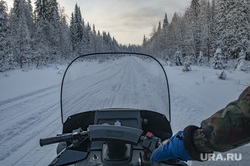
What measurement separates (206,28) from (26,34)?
29.1m

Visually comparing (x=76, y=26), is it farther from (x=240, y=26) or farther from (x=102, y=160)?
(x=102, y=160)

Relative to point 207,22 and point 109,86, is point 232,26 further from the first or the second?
point 109,86

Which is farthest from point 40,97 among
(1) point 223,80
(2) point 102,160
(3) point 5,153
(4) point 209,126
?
(1) point 223,80

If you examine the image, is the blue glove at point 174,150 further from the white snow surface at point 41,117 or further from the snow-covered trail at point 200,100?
the snow-covered trail at point 200,100

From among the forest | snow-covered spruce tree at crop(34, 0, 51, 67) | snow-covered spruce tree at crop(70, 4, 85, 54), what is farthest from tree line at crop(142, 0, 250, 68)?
snow-covered spruce tree at crop(70, 4, 85, 54)

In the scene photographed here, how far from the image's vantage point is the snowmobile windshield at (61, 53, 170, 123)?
6.66ft

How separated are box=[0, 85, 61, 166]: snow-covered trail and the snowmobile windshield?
150 cm

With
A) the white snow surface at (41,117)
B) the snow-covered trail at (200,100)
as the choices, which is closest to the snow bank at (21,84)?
the white snow surface at (41,117)

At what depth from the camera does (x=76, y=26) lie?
4403cm

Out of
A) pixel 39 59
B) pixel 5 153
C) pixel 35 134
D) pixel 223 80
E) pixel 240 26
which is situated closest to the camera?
pixel 5 153

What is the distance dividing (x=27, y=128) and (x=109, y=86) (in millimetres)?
2990

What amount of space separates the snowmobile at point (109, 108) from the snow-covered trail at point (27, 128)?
147 cm

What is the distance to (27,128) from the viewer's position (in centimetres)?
396

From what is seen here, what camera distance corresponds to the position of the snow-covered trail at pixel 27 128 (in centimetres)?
286
